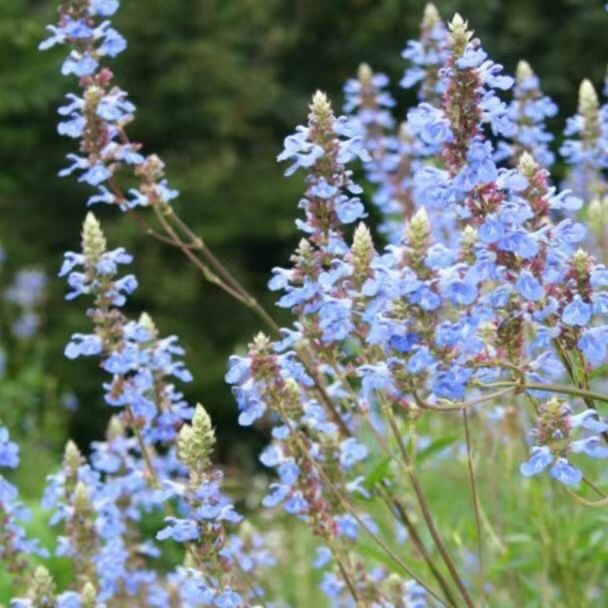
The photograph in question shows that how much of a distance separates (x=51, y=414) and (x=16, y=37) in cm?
340

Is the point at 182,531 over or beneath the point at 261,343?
beneath

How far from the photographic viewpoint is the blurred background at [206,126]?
37.1 ft

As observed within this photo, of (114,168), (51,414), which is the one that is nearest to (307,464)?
(114,168)

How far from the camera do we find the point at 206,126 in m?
13.0

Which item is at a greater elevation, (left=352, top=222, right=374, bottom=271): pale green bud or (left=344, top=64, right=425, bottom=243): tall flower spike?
(left=344, top=64, right=425, bottom=243): tall flower spike

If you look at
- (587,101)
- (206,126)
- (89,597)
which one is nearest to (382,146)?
(587,101)

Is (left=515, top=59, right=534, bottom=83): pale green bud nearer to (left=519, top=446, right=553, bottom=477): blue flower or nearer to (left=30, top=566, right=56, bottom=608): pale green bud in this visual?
(left=519, top=446, right=553, bottom=477): blue flower

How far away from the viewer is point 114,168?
357 centimetres

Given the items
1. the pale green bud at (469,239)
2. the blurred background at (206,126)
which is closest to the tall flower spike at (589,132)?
the pale green bud at (469,239)

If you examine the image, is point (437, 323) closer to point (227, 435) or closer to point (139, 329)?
point (139, 329)

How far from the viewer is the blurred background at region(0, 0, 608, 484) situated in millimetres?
11305

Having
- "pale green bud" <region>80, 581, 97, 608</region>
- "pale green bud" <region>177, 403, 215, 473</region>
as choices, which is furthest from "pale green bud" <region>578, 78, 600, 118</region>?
"pale green bud" <region>80, 581, 97, 608</region>

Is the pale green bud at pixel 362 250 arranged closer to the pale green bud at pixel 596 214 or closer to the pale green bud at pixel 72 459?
the pale green bud at pixel 72 459

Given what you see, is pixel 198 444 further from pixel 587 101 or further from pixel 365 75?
pixel 365 75
